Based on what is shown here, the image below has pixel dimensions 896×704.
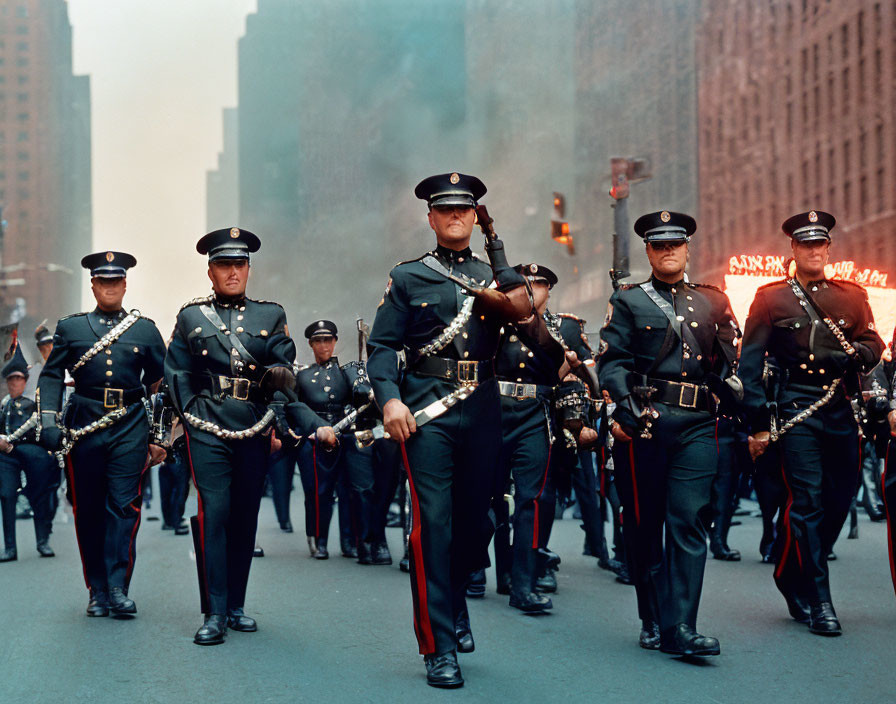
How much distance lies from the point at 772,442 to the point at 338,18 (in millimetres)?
161935

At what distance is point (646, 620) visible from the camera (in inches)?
270

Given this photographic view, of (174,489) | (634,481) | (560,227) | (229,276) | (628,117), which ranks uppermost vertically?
(628,117)

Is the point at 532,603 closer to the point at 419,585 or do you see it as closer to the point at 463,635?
the point at 463,635

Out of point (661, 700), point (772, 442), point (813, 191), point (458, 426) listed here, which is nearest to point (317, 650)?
point (458, 426)

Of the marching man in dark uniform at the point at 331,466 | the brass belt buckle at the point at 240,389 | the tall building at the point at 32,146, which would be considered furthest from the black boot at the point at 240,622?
the tall building at the point at 32,146

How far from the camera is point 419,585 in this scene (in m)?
6.10

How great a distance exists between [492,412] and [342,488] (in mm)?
5922

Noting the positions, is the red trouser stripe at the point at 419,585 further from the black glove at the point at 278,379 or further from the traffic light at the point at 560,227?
the traffic light at the point at 560,227

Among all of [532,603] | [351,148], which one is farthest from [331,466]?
[351,148]

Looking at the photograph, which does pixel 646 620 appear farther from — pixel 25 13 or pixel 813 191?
pixel 25 13

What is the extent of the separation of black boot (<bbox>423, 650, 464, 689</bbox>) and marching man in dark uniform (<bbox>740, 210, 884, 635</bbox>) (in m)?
2.23

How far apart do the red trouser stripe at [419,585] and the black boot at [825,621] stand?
232cm

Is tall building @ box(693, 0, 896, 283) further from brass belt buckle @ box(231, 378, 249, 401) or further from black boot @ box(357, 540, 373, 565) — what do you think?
brass belt buckle @ box(231, 378, 249, 401)

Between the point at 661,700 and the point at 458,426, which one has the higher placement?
the point at 458,426
